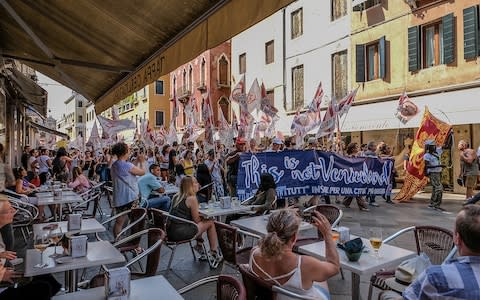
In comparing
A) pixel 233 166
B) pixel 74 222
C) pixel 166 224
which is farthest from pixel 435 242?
pixel 233 166

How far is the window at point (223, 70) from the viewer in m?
32.8

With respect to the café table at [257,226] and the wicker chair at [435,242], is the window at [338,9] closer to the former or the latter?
the café table at [257,226]

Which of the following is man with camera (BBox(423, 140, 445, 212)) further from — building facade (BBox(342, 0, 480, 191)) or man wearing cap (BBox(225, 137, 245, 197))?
man wearing cap (BBox(225, 137, 245, 197))

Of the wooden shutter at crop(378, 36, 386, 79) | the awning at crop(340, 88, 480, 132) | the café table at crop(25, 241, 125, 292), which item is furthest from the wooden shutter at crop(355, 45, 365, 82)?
the café table at crop(25, 241, 125, 292)

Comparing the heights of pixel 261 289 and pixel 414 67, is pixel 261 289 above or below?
below

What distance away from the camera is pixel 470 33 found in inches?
525

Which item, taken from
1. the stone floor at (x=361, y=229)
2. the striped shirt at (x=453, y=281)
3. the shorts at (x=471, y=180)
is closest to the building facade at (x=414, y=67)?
the shorts at (x=471, y=180)

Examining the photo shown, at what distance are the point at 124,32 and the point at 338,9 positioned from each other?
17.5m

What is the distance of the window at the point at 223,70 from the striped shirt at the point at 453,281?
31308 millimetres

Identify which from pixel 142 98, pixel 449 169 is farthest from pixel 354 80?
pixel 142 98

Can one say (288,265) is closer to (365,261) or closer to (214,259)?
(365,261)

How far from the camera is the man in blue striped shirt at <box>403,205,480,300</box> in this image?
2.02 meters

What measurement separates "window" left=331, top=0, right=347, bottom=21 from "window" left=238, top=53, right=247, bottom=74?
29.6ft

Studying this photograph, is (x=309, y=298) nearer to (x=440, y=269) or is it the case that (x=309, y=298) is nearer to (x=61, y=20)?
(x=440, y=269)
